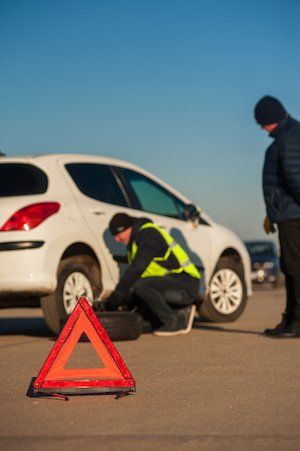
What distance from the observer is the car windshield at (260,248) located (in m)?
34.2

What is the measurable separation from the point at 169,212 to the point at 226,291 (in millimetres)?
1213

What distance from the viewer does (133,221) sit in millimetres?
10617

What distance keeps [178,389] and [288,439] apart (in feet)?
5.81

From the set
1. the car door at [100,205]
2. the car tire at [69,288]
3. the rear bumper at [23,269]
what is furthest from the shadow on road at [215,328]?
the rear bumper at [23,269]

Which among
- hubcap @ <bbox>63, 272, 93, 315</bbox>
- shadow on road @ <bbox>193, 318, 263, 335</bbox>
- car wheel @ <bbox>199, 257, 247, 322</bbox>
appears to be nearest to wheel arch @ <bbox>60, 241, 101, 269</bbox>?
hubcap @ <bbox>63, 272, 93, 315</bbox>

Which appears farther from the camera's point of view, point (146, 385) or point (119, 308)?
point (119, 308)

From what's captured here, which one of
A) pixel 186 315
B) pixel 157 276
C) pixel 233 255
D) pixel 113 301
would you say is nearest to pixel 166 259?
pixel 157 276

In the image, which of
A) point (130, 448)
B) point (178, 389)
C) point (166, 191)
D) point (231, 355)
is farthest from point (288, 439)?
point (166, 191)

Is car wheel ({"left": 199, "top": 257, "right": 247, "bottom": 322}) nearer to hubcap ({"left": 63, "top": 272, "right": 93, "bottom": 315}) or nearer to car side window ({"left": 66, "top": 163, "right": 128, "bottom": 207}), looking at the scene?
car side window ({"left": 66, "top": 163, "right": 128, "bottom": 207})

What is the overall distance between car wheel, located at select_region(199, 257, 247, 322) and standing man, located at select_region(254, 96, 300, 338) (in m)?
2.54

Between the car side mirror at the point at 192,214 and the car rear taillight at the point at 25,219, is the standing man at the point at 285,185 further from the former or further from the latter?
the car side mirror at the point at 192,214

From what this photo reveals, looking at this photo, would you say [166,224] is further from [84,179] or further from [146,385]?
[146,385]

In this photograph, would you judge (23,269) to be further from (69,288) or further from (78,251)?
(78,251)

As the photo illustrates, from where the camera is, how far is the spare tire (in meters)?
9.87
